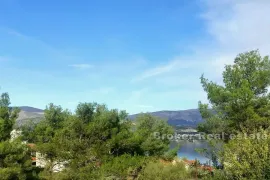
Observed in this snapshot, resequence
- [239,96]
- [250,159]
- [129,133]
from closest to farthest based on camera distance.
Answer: [250,159], [239,96], [129,133]

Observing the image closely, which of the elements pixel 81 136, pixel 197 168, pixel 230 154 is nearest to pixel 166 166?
pixel 197 168

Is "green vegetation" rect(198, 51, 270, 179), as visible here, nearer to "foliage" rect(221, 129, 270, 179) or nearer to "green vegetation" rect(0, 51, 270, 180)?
"green vegetation" rect(0, 51, 270, 180)

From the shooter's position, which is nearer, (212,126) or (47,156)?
(212,126)

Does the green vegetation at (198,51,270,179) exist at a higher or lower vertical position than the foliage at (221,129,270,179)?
higher

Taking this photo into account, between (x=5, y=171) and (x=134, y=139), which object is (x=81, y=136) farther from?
(x=5, y=171)

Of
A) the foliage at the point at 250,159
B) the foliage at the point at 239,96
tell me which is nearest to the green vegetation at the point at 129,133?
the foliage at the point at 239,96

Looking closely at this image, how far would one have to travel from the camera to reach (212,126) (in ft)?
126

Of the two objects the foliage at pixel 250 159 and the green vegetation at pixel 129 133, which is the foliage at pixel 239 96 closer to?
the green vegetation at pixel 129 133

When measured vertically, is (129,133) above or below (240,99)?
below

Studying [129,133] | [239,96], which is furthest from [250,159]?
[129,133]

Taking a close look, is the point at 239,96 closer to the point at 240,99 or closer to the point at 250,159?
the point at 240,99

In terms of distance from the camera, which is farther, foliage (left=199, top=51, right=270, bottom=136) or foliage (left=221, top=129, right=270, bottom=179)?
foliage (left=199, top=51, right=270, bottom=136)

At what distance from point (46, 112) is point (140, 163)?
2754 centimetres

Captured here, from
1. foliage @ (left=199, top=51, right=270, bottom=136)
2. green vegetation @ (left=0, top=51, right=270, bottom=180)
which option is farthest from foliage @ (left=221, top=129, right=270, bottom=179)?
foliage @ (left=199, top=51, right=270, bottom=136)
